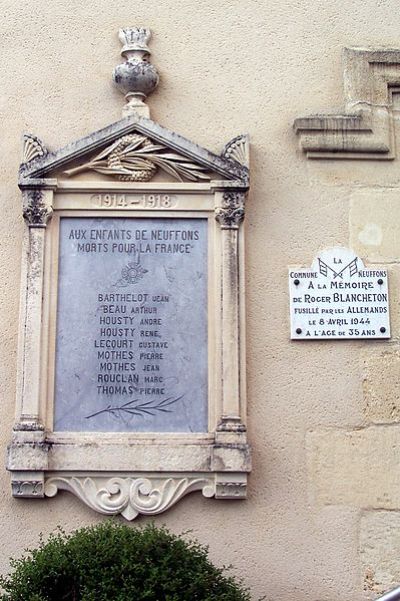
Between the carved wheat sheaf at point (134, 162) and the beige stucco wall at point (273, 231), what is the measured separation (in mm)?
274

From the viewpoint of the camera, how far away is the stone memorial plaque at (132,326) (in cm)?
562

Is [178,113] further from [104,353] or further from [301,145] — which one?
[104,353]

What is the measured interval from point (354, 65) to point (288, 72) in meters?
0.43

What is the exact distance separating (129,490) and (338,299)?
1691 millimetres

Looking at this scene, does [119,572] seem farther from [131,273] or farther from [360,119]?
[360,119]

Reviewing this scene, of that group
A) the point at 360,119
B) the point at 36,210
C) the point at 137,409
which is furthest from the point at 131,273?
the point at 360,119

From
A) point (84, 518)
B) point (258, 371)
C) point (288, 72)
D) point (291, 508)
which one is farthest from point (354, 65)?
point (84, 518)

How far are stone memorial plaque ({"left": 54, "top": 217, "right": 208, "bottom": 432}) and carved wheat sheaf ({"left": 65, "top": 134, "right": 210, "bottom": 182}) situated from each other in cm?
28

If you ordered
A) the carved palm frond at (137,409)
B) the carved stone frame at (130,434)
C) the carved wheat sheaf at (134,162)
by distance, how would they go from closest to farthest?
the carved stone frame at (130,434) → the carved palm frond at (137,409) → the carved wheat sheaf at (134,162)

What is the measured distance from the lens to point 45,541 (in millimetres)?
5457

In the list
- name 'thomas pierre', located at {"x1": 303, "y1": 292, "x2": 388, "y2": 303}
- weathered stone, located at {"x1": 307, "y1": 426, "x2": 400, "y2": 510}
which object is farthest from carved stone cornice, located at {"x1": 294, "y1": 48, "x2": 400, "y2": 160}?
weathered stone, located at {"x1": 307, "y1": 426, "x2": 400, "y2": 510}

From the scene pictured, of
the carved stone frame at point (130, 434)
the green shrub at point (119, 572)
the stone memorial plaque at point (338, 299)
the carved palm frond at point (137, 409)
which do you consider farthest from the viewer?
the stone memorial plaque at point (338, 299)

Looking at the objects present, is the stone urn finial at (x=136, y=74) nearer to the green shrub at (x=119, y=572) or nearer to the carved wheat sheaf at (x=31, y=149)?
the carved wheat sheaf at (x=31, y=149)

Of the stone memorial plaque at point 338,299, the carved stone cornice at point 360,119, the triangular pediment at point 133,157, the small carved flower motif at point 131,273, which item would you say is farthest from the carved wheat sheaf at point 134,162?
the stone memorial plaque at point 338,299
